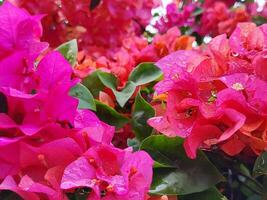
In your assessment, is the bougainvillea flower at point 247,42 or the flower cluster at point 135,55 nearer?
the bougainvillea flower at point 247,42

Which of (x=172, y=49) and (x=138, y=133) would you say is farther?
(x=172, y=49)

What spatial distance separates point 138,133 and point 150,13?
1032 millimetres

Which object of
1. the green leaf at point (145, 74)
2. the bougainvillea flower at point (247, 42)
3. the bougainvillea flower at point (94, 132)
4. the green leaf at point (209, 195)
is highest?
the bougainvillea flower at point (247, 42)

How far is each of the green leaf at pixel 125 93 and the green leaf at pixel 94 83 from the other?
3 cm

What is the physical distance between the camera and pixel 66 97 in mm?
542

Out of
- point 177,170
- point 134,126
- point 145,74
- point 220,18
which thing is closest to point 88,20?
point 220,18

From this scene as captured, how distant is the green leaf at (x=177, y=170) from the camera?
0.58 metres

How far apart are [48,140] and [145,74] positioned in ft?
0.95

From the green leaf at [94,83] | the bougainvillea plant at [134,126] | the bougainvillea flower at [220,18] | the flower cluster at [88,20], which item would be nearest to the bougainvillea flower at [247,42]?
the bougainvillea plant at [134,126]

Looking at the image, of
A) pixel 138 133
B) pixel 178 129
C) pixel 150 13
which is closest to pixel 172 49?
pixel 138 133

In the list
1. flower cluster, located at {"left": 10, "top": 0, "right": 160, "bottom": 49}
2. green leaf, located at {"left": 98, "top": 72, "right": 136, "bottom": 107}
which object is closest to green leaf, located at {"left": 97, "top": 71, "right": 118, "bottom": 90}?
green leaf, located at {"left": 98, "top": 72, "right": 136, "bottom": 107}

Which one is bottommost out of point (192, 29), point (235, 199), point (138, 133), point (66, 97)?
point (192, 29)

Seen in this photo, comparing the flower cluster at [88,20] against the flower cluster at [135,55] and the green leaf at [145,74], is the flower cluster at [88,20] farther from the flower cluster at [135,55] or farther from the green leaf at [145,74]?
the green leaf at [145,74]

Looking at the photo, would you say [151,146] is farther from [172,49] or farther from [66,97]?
[172,49]
